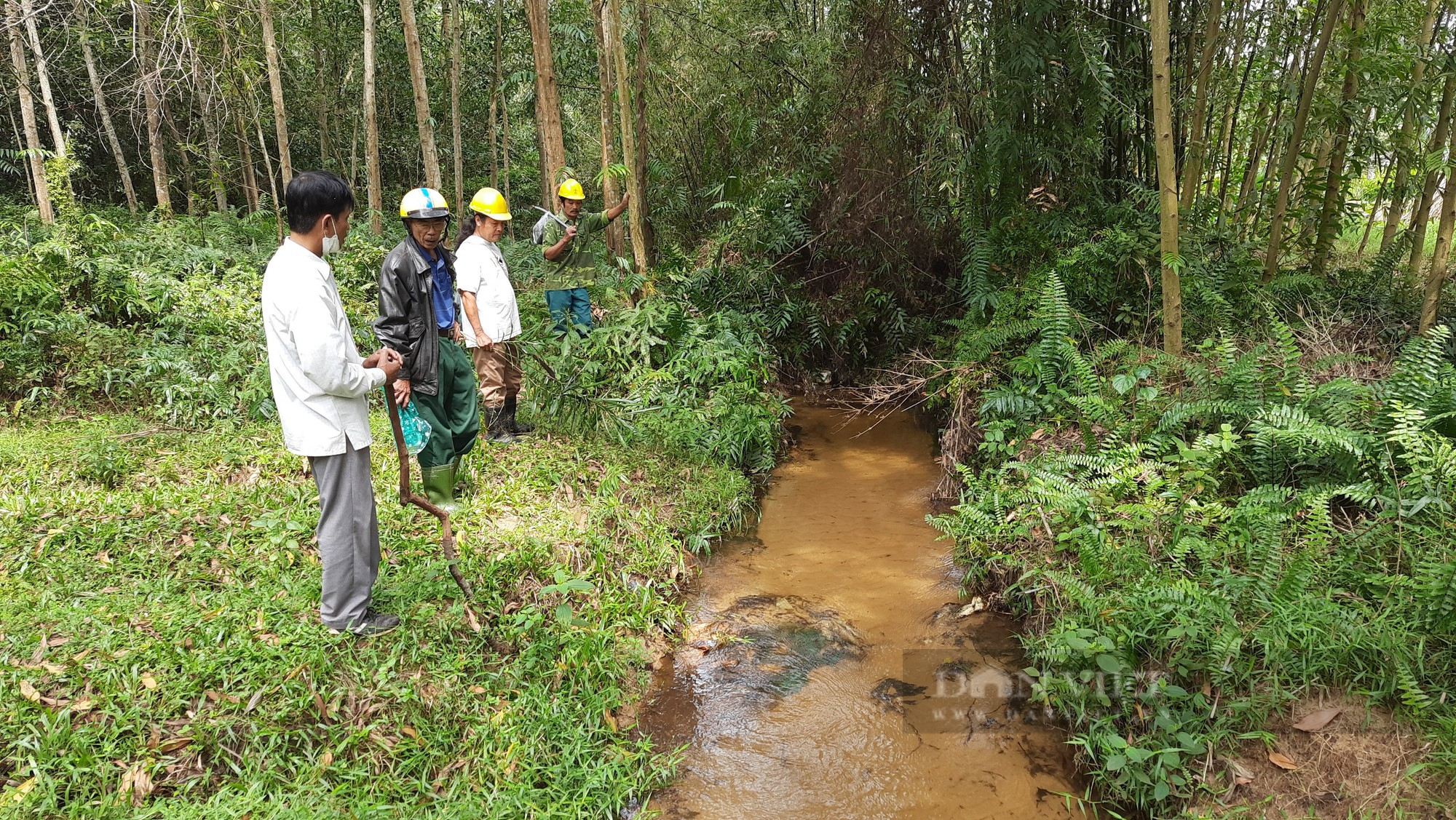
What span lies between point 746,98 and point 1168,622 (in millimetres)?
8503

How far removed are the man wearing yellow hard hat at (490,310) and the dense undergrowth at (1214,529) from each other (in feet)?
10.2

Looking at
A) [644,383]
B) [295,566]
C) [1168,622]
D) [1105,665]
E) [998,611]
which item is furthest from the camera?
[644,383]

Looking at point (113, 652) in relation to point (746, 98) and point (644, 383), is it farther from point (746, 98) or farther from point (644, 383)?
point (746, 98)

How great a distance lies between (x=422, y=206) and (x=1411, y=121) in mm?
7850

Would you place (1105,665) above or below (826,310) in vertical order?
below

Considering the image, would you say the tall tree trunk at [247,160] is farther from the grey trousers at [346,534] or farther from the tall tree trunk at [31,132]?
the grey trousers at [346,534]

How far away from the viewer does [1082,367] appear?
5043 mm

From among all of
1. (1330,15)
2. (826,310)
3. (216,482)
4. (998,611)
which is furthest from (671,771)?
(1330,15)

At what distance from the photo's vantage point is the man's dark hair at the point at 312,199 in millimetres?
2871

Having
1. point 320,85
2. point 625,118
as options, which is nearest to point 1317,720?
point 625,118

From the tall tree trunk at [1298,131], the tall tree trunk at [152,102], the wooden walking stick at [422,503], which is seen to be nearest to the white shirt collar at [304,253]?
the wooden walking stick at [422,503]

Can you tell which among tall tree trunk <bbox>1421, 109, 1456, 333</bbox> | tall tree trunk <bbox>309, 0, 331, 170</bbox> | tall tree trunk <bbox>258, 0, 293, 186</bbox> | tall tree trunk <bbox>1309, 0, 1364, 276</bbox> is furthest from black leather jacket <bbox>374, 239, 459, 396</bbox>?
tall tree trunk <bbox>309, 0, 331, 170</bbox>

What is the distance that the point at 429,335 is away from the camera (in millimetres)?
4078

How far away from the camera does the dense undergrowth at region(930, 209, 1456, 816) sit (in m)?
3.04
